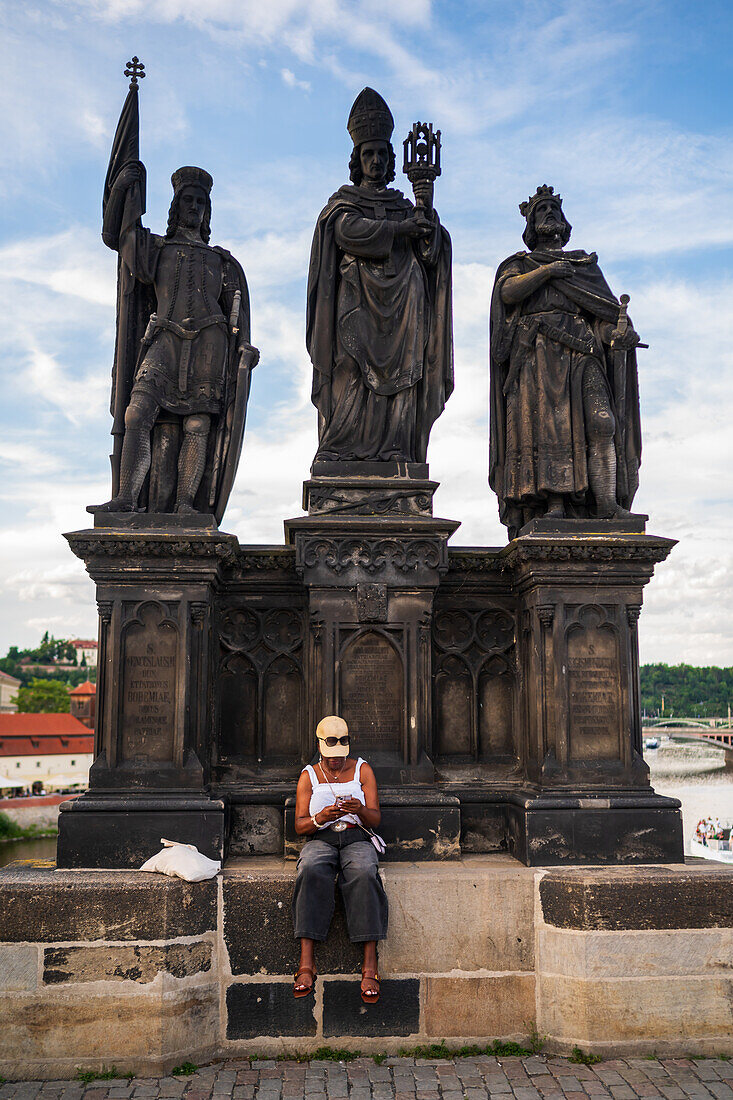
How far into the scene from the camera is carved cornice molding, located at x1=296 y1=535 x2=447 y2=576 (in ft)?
24.2

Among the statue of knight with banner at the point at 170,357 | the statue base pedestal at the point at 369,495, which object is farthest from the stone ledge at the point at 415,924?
the statue of knight with banner at the point at 170,357

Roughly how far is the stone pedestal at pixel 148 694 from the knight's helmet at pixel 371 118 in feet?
12.5

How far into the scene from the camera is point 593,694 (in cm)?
729

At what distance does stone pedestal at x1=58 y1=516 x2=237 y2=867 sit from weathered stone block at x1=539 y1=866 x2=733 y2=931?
2.41m

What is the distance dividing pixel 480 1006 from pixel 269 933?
1.52 meters

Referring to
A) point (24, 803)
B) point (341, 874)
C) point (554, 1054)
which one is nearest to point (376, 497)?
point (341, 874)

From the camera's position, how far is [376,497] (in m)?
7.62

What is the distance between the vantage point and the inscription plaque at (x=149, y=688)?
276 inches

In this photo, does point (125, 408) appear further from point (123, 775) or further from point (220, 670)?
point (123, 775)

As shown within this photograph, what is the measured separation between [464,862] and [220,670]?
245 centimetres

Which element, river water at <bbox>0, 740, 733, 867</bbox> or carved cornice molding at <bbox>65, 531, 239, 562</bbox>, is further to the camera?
river water at <bbox>0, 740, 733, 867</bbox>

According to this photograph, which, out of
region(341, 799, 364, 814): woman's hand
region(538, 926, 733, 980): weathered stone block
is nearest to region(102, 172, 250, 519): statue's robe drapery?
region(341, 799, 364, 814): woman's hand

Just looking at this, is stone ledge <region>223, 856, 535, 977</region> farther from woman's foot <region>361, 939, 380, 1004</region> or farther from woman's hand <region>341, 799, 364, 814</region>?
woman's hand <region>341, 799, 364, 814</region>

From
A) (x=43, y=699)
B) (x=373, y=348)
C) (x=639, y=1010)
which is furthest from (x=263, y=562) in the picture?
(x=43, y=699)
